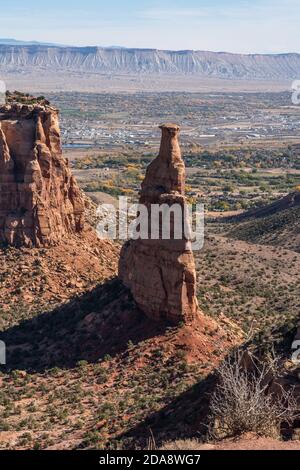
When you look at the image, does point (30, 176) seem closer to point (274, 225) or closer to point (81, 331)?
point (81, 331)

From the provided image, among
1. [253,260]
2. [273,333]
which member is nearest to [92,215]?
[253,260]

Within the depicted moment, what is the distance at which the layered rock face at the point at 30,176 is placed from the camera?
4488 cm

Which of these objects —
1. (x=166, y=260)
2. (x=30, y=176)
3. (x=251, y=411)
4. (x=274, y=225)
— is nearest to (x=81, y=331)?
(x=166, y=260)

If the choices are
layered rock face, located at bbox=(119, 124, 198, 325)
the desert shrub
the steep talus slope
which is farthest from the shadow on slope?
the steep talus slope

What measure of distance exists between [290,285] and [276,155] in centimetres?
11704

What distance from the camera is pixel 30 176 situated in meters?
44.5

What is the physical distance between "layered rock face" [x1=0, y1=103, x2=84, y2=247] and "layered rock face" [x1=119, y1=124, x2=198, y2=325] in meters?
10.8

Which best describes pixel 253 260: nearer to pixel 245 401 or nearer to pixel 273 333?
pixel 273 333

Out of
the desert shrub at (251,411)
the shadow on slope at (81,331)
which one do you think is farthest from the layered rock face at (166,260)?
the desert shrub at (251,411)

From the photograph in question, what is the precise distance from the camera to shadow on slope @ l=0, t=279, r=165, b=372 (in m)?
34.9

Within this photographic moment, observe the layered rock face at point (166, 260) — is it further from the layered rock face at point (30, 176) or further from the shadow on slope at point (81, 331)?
the layered rock face at point (30, 176)

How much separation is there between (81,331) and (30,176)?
39.8 ft

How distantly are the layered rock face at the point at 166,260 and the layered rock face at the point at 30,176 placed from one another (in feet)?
35.4

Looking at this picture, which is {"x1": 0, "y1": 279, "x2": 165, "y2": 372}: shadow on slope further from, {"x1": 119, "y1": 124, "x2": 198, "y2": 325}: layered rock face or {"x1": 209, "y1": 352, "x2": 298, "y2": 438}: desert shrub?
{"x1": 209, "y1": 352, "x2": 298, "y2": 438}: desert shrub
